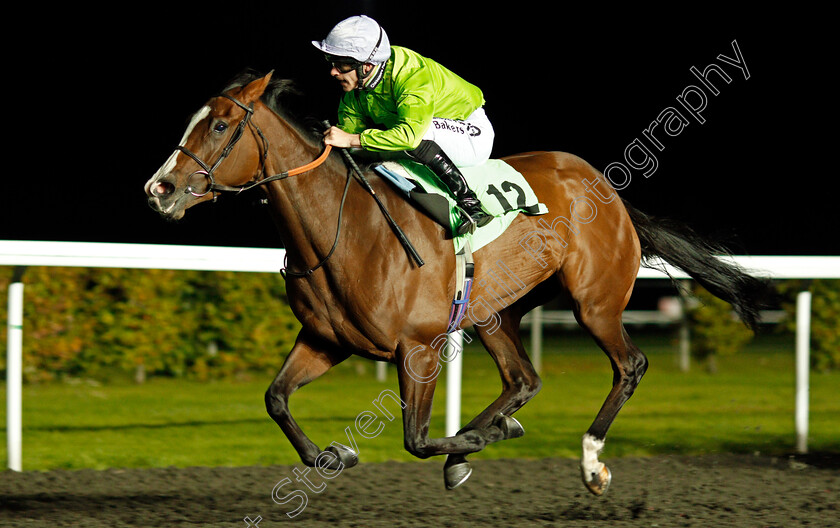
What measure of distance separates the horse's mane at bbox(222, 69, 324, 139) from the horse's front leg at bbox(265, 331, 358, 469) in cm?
81

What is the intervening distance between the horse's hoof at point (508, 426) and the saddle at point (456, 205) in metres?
0.47

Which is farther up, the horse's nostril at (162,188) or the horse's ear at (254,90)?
the horse's ear at (254,90)

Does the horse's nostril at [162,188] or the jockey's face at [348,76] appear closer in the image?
the horse's nostril at [162,188]

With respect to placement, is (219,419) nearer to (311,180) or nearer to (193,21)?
(311,180)

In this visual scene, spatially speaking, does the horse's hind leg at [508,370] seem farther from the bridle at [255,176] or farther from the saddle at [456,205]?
the bridle at [255,176]

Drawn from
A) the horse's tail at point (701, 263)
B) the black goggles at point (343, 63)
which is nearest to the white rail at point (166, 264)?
the horse's tail at point (701, 263)

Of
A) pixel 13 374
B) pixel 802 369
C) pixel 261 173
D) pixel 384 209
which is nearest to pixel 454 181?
pixel 384 209

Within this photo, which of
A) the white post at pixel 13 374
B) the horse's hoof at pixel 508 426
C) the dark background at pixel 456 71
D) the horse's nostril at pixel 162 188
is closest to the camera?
the horse's nostril at pixel 162 188

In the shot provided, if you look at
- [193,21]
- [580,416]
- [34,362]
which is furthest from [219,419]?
[193,21]

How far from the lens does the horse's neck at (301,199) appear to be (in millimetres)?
3283

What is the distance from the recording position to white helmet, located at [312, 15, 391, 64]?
3305 mm

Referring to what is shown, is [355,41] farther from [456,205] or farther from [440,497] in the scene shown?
[440,497]

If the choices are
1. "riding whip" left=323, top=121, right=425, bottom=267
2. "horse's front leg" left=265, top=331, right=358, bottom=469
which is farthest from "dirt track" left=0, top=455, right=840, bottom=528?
"riding whip" left=323, top=121, right=425, bottom=267

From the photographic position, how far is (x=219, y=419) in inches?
242
